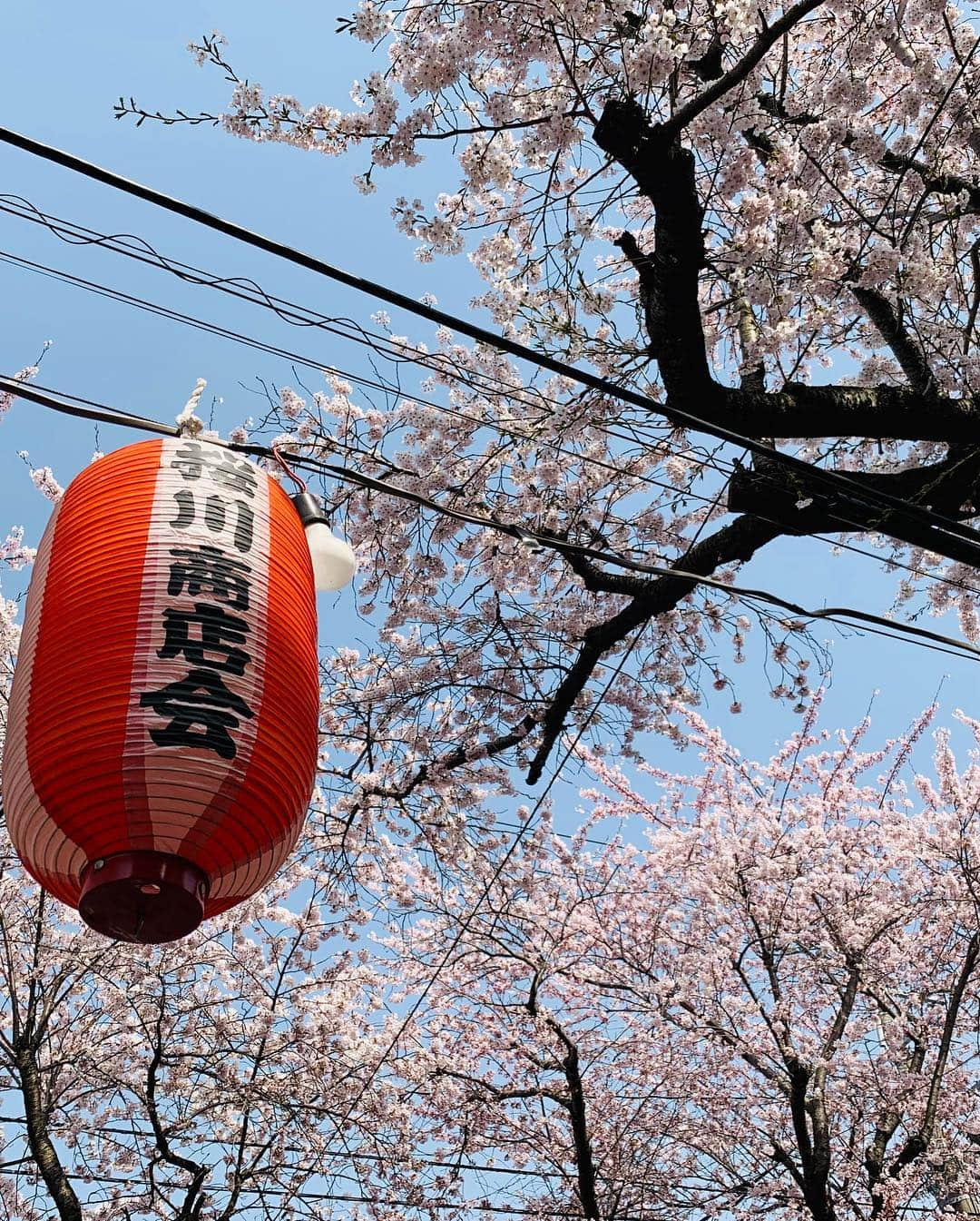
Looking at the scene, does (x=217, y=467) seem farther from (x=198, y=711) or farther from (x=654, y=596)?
(x=654, y=596)

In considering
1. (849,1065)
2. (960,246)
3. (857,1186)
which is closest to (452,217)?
(960,246)

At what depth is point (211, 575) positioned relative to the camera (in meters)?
2.63

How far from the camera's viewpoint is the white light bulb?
10.6 feet

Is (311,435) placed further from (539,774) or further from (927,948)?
(927,948)

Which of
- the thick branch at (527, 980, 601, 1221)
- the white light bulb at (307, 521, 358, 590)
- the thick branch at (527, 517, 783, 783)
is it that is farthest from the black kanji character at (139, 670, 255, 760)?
the thick branch at (527, 980, 601, 1221)

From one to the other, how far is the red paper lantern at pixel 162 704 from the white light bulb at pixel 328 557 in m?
0.32

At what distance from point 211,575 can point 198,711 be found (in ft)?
1.28

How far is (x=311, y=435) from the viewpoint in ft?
19.6

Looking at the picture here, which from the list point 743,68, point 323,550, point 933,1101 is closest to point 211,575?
point 323,550

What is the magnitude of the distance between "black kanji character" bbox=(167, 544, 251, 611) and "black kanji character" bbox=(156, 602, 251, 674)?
0.16 ft

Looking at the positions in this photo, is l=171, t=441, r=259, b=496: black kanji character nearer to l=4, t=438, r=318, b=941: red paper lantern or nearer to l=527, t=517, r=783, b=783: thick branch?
l=4, t=438, r=318, b=941: red paper lantern

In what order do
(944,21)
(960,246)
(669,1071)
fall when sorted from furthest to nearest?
(669,1071) < (960,246) < (944,21)

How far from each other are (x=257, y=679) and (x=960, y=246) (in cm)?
480

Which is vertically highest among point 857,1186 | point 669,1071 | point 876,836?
point 876,836
